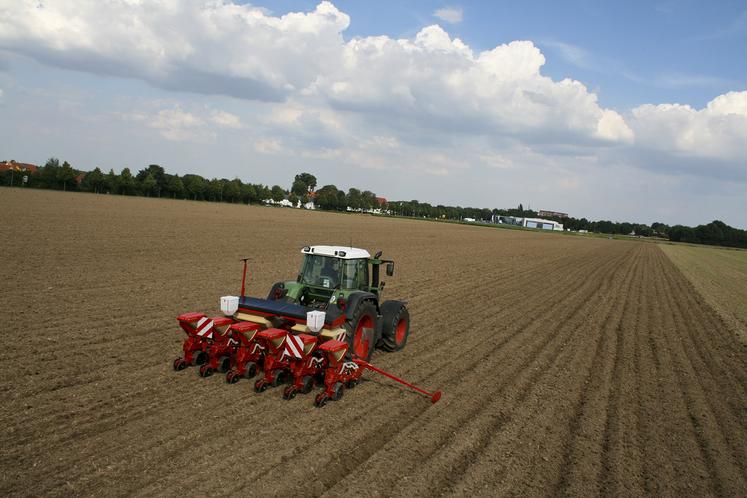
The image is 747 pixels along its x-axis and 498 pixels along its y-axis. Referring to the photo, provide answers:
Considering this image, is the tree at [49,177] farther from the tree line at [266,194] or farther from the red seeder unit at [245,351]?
the red seeder unit at [245,351]

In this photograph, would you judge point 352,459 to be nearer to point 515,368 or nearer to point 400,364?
point 400,364

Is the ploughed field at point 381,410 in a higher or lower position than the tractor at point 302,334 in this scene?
lower

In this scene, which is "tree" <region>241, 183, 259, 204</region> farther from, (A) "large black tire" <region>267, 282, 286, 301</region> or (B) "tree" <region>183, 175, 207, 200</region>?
(A) "large black tire" <region>267, 282, 286, 301</region>

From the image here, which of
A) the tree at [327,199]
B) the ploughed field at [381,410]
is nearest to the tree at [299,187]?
the tree at [327,199]

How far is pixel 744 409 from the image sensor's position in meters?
8.38

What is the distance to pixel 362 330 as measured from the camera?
27.3 feet

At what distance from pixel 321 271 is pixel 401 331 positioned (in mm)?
2112

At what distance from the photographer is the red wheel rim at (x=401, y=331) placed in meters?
9.62

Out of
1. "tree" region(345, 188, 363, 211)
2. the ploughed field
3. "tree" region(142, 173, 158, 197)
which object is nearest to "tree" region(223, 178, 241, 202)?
"tree" region(142, 173, 158, 197)

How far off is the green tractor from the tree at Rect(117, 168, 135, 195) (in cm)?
9010

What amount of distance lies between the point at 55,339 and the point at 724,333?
16.6 meters

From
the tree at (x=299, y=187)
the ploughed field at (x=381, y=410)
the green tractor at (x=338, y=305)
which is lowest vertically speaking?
the ploughed field at (x=381, y=410)

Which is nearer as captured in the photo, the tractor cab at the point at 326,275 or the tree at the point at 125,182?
the tractor cab at the point at 326,275

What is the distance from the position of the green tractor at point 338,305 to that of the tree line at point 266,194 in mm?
87486
